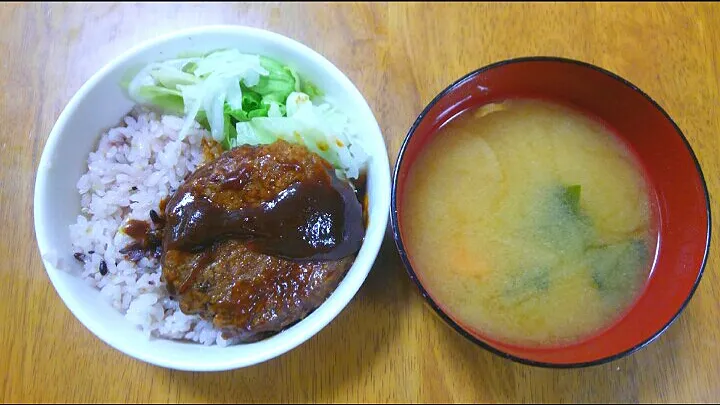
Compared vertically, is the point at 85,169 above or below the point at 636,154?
below

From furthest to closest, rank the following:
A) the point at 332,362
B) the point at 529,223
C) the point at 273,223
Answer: the point at 332,362, the point at 529,223, the point at 273,223

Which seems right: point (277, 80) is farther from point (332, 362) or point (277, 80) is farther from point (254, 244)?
point (332, 362)

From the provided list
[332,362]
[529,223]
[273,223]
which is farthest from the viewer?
[332,362]

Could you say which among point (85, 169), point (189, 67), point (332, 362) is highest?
point (189, 67)

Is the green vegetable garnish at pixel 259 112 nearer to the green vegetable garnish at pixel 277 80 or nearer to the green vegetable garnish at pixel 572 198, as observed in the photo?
the green vegetable garnish at pixel 277 80

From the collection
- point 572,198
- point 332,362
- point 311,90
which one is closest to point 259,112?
point 311,90

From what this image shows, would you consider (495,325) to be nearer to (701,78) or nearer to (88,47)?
(701,78)

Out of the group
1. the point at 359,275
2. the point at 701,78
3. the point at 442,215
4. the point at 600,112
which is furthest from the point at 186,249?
the point at 701,78

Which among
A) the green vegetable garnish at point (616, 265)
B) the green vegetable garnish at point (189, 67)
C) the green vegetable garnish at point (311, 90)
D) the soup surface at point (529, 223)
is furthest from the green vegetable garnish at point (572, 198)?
the green vegetable garnish at point (189, 67)
